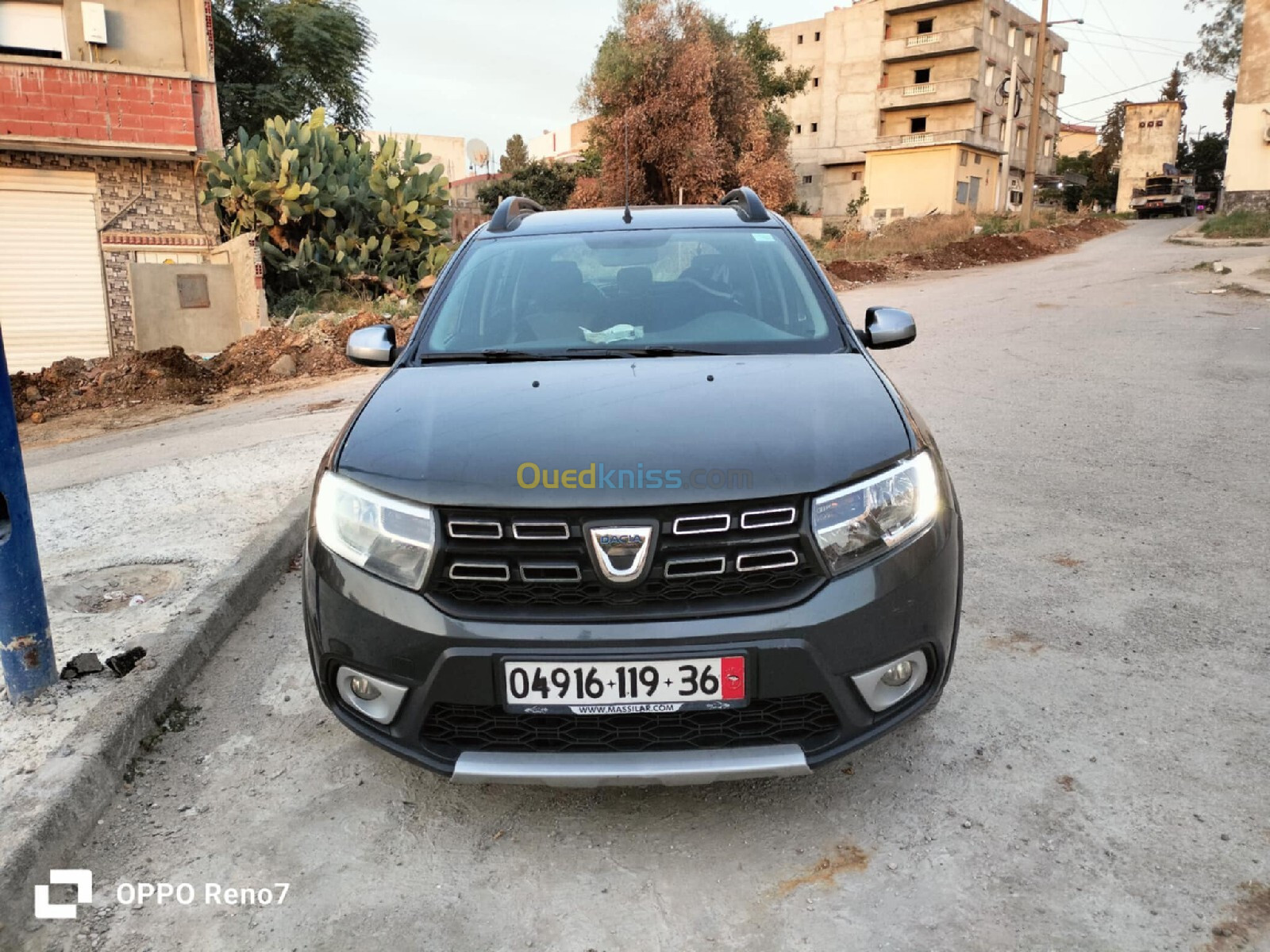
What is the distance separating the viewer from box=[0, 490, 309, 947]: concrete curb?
2246 mm

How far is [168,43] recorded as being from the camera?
17.4 metres

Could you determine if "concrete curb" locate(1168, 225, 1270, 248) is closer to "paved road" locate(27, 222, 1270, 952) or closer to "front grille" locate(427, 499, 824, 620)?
"paved road" locate(27, 222, 1270, 952)

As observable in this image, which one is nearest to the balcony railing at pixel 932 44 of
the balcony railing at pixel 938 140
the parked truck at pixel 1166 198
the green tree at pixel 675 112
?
the balcony railing at pixel 938 140

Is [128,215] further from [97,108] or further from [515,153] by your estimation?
[515,153]

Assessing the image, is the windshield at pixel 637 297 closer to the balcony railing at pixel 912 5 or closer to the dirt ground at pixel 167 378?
the dirt ground at pixel 167 378

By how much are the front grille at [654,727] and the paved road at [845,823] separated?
0.33 metres

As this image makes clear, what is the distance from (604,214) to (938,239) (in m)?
24.9

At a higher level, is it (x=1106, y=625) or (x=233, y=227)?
(x=233, y=227)

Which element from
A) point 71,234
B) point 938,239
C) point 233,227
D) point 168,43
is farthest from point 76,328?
point 938,239

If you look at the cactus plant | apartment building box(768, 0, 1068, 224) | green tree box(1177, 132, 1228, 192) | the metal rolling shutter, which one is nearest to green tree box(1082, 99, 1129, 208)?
green tree box(1177, 132, 1228, 192)

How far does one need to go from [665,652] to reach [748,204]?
100 inches

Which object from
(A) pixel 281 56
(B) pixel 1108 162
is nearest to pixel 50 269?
(A) pixel 281 56

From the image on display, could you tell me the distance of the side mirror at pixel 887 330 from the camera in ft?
11.3

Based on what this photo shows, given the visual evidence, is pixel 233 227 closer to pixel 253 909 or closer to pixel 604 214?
pixel 604 214
